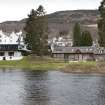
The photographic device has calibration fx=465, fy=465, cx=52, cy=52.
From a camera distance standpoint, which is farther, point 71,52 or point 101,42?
point 71,52

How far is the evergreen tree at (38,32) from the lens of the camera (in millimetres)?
164750

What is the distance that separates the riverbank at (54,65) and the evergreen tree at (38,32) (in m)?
4.56

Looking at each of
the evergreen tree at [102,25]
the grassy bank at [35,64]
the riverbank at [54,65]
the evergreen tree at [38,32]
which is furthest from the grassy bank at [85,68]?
the evergreen tree at [38,32]

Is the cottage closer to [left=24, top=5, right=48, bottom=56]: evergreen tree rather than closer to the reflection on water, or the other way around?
[left=24, top=5, right=48, bottom=56]: evergreen tree

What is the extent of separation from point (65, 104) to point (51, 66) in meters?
86.9

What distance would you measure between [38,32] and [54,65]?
76.4ft

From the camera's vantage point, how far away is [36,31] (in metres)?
166

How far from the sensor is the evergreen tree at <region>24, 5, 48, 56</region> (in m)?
165

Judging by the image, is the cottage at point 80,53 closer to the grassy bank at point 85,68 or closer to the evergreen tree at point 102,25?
the evergreen tree at point 102,25

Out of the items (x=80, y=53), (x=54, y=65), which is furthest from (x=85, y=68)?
(x=80, y=53)

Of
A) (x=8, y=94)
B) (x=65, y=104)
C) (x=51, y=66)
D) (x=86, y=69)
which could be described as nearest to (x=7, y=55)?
(x=51, y=66)

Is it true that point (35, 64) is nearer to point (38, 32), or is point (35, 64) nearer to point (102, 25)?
point (38, 32)

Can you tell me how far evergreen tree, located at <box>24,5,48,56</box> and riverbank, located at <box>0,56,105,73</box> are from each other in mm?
4563

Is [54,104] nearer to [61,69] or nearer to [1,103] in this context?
[1,103]
